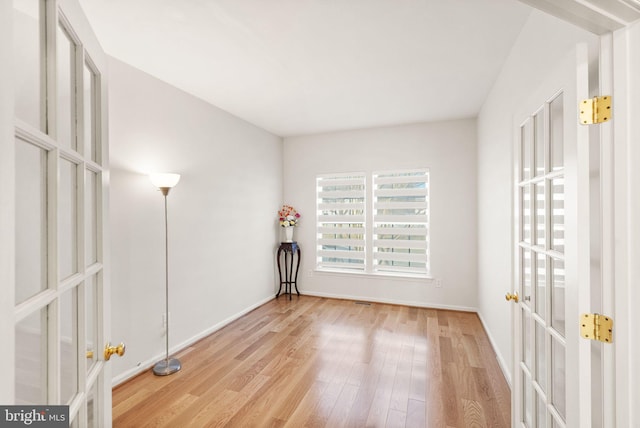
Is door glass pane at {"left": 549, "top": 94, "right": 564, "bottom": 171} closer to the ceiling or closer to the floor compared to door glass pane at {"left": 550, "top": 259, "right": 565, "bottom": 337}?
closer to the ceiling

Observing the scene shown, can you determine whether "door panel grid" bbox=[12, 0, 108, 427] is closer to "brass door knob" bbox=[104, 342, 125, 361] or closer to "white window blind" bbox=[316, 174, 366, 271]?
"brass door knob" bbox=[104, 342, 125, 361]

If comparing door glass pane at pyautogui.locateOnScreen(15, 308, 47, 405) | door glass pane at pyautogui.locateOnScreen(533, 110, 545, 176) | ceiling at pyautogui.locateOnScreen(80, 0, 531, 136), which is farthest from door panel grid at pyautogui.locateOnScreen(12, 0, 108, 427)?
door glass pane at pyautogui.locateOnScreen(533, 110, 545, 176)

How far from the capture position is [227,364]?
8.89 feet

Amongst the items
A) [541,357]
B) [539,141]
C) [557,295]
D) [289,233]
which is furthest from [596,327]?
[289,233]

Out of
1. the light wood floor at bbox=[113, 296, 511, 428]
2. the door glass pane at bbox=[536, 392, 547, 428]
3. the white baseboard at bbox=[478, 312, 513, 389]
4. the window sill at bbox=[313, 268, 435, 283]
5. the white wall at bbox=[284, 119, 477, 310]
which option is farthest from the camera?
the window sill at bbox=[313, 268, 435, 283]

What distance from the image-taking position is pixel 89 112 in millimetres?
998

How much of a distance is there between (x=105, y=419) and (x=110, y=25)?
2.33 meters

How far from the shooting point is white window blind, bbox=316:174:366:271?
4734mm

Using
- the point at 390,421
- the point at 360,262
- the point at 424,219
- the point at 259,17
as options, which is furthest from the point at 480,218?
the point at 259,17

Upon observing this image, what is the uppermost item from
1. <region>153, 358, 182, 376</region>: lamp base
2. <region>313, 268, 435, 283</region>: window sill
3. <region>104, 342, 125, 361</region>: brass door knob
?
<region>104, 342, 125, 361</region>: brass door knob

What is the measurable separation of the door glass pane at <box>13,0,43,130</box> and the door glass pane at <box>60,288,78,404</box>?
464 millimetres

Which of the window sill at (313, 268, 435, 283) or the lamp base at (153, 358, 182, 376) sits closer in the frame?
the lamp base at (153, 358, 182, 376)

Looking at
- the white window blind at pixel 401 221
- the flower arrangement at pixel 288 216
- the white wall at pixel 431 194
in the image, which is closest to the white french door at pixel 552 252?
the white wall at pixel 431 194

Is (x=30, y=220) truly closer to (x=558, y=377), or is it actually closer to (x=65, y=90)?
(x=65, y=90)
